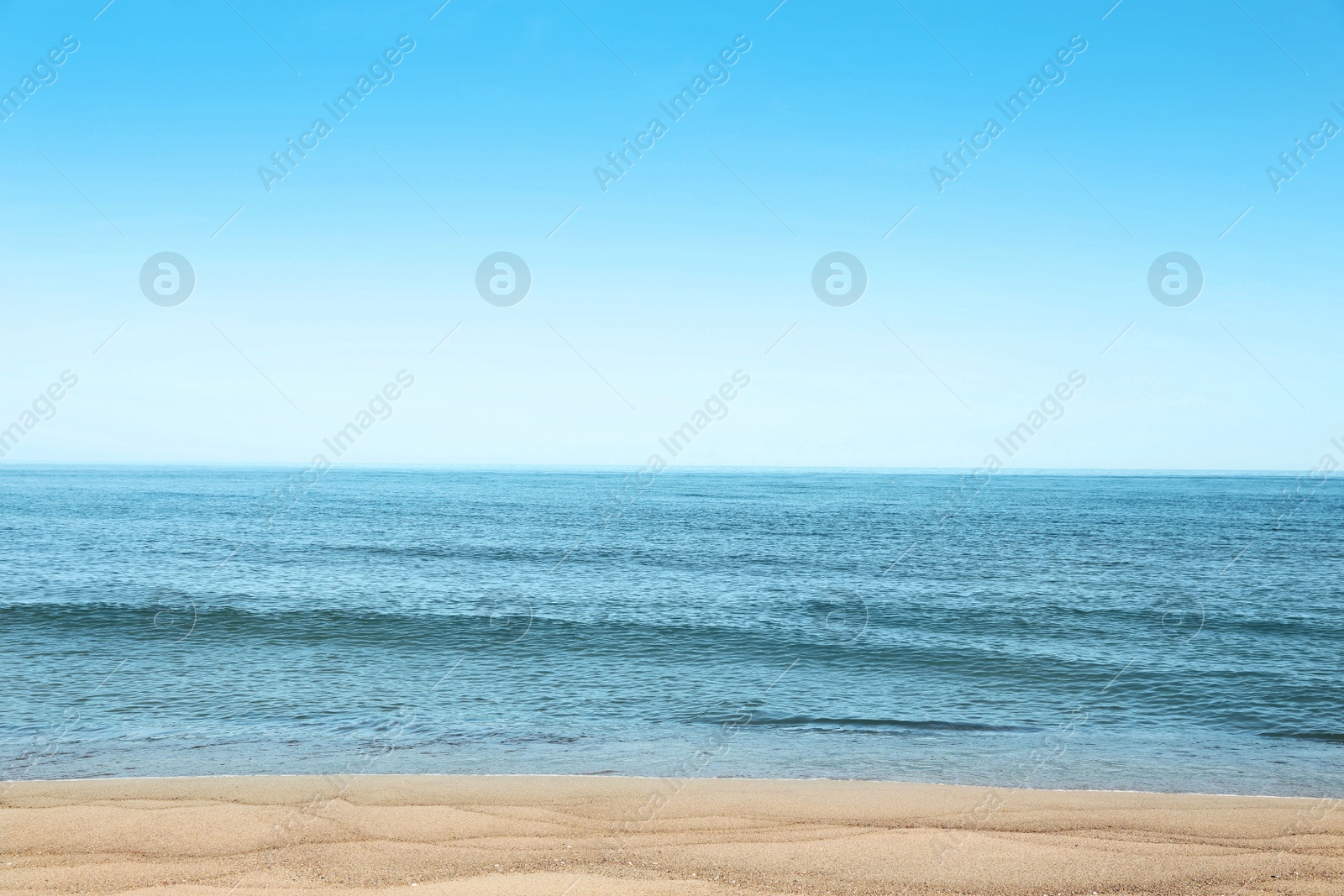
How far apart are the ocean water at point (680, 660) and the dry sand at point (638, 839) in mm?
1496

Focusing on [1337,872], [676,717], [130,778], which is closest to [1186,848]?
[1337,872]

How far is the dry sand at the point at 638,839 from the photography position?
8.20 m

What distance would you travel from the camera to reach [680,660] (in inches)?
812

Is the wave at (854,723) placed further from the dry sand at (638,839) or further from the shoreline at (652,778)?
the dry sand at (638,839)

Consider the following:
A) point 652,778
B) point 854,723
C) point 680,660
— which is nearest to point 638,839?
point 652,778

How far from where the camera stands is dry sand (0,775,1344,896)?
8203 millimetres

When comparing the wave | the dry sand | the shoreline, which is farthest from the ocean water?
the dry sand

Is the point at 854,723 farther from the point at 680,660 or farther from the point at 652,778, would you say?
the point at 680,660

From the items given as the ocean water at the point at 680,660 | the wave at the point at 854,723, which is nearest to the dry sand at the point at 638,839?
the ocean water at the point at 680,660

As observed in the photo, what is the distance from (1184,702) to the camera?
675 inches

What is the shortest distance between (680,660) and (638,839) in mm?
11320

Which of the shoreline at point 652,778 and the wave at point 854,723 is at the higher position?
the shoreline at point 652,778

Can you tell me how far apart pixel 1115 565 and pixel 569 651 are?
28507 millimetres

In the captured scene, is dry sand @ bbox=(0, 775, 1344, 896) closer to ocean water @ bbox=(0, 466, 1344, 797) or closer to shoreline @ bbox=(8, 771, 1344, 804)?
shoreline @ bbox=(8, 771, 1344, 804)
